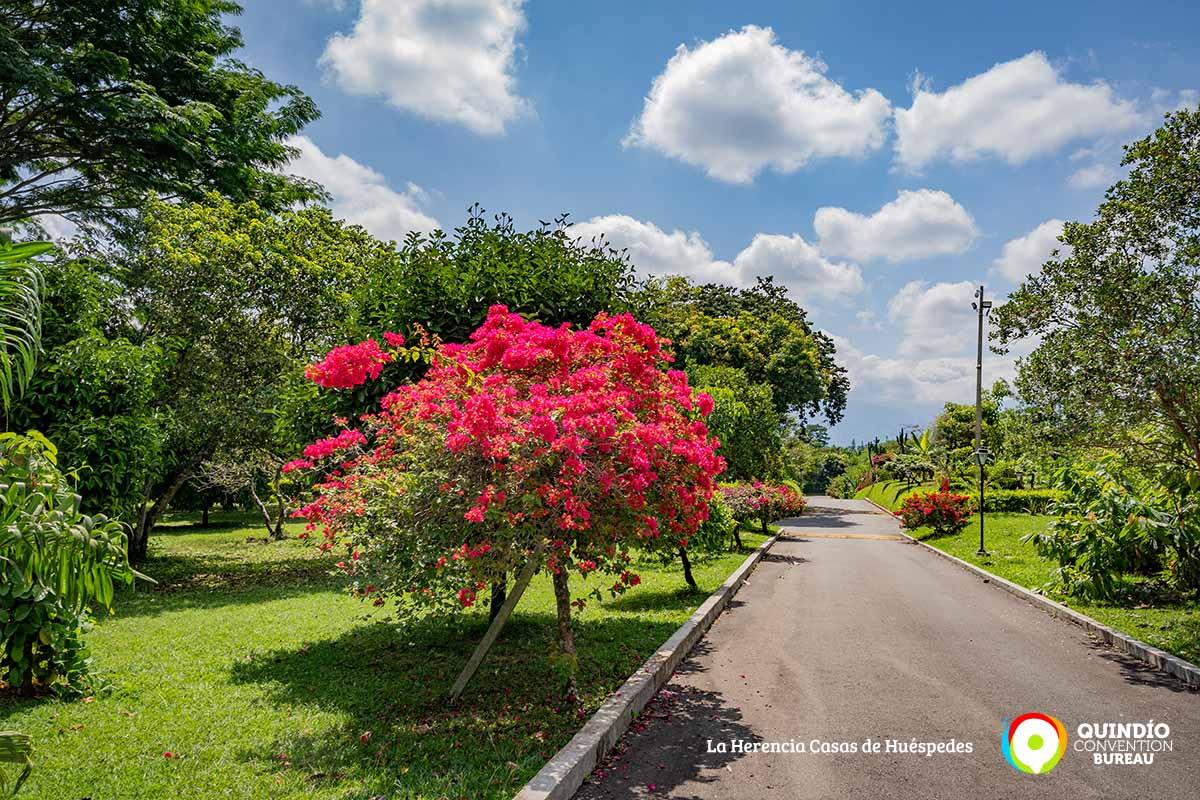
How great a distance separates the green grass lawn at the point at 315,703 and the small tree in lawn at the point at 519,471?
3.14 feet

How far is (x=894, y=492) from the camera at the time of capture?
131 feet

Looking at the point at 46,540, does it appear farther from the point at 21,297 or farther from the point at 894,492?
the point at 894,492

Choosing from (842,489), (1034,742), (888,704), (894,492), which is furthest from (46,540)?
(842,489)

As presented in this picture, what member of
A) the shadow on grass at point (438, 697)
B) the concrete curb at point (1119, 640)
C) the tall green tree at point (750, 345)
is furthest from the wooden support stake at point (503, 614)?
the tall green tree at point (750, 345)

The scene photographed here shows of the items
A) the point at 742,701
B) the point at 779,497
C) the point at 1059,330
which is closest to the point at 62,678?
the point at 742,701

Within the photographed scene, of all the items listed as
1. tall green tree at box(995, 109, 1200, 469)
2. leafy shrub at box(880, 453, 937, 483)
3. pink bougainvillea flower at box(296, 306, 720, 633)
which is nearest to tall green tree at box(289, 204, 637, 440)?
pink bougainvillea flower at box(296, 306, 720, 633)

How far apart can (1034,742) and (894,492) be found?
37.4 metres

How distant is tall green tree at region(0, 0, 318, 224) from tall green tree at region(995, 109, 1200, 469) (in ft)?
52.7

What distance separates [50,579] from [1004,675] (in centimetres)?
803

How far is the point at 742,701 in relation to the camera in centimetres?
638

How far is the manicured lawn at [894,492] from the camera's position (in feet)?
114

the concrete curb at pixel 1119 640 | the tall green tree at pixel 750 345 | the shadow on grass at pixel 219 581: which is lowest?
the shadow on grass at pixel 219 581

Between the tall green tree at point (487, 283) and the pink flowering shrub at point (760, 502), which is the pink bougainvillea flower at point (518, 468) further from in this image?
the pink flowering shrub at point (760, 502)

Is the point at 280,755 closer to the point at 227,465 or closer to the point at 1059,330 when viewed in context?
the point at 1059,330
